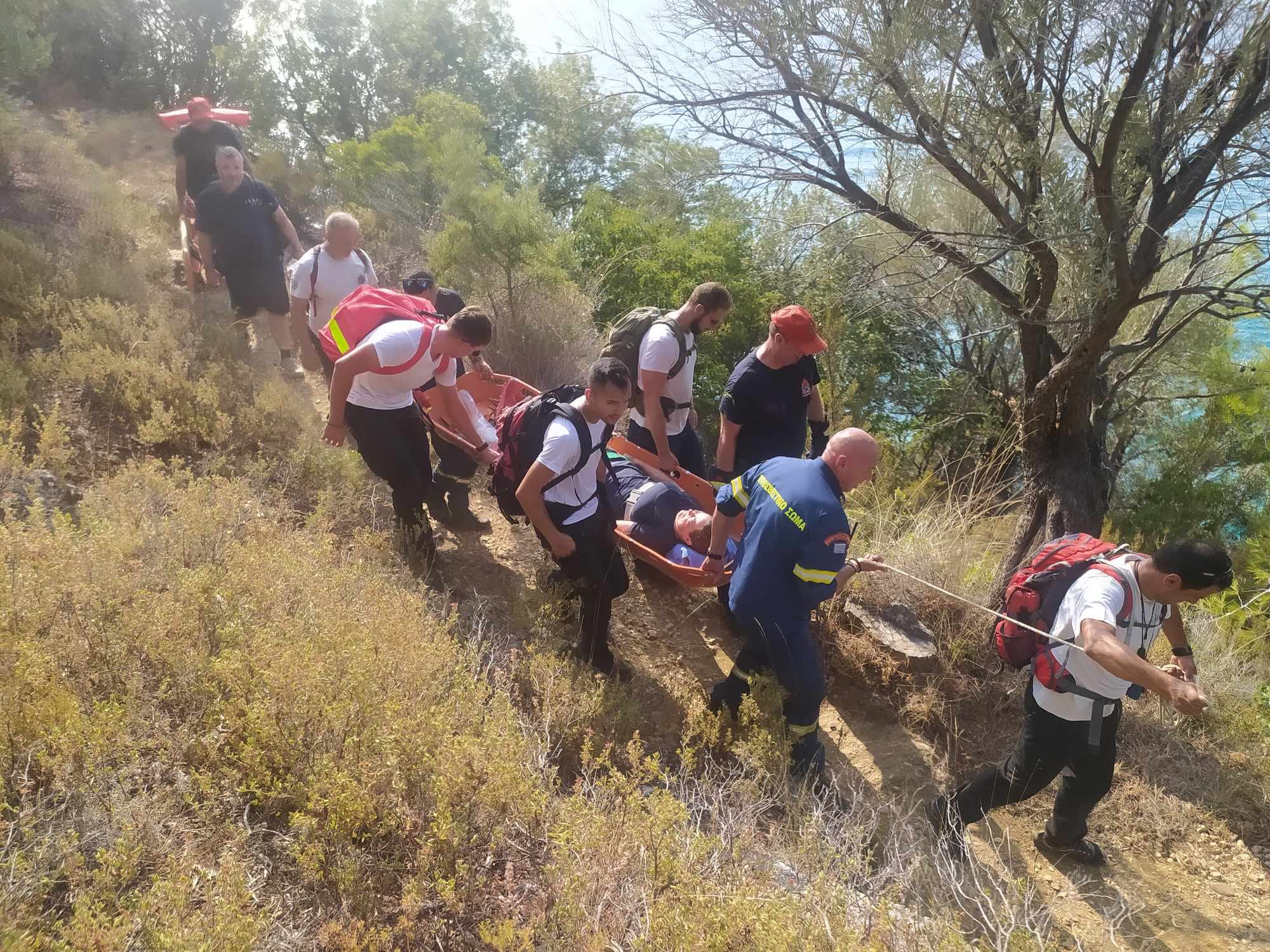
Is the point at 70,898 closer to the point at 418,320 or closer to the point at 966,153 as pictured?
the point at 418,320

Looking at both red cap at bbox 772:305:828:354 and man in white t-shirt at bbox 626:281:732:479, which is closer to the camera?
red cap at bbox 772:305:828:354

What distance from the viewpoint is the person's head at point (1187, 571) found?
2.35 meters

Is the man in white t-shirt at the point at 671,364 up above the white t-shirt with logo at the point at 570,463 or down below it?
above

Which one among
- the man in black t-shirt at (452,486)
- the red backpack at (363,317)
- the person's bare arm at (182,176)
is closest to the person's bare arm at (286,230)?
the person's bare arm at (182,176)

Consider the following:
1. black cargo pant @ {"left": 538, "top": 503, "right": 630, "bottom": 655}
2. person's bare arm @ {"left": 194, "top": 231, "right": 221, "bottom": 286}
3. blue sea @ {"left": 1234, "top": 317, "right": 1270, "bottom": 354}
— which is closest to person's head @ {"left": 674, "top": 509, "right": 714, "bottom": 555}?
black cargo pant @ {"left": 538, "top": 503, "right": 630, "bottom": 655}

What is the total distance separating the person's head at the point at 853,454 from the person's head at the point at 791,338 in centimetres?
115

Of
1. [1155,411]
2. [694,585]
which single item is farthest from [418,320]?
[1155,411]

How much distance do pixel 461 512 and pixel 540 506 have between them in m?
1.80

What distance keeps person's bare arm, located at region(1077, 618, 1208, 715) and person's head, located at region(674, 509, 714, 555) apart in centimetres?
160

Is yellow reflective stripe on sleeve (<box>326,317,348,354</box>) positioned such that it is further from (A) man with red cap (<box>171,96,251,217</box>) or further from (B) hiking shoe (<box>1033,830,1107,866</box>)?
(B) hiking shoe (<box>1033,830,1107,866</box>)

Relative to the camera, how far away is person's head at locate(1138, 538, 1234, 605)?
7.70 feet

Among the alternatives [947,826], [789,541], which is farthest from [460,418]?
[947,826]

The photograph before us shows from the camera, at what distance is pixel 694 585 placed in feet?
10.8

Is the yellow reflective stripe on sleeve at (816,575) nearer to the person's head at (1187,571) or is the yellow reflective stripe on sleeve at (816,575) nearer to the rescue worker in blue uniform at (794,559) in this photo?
the rescue worker in blue uniform at (794,559)
